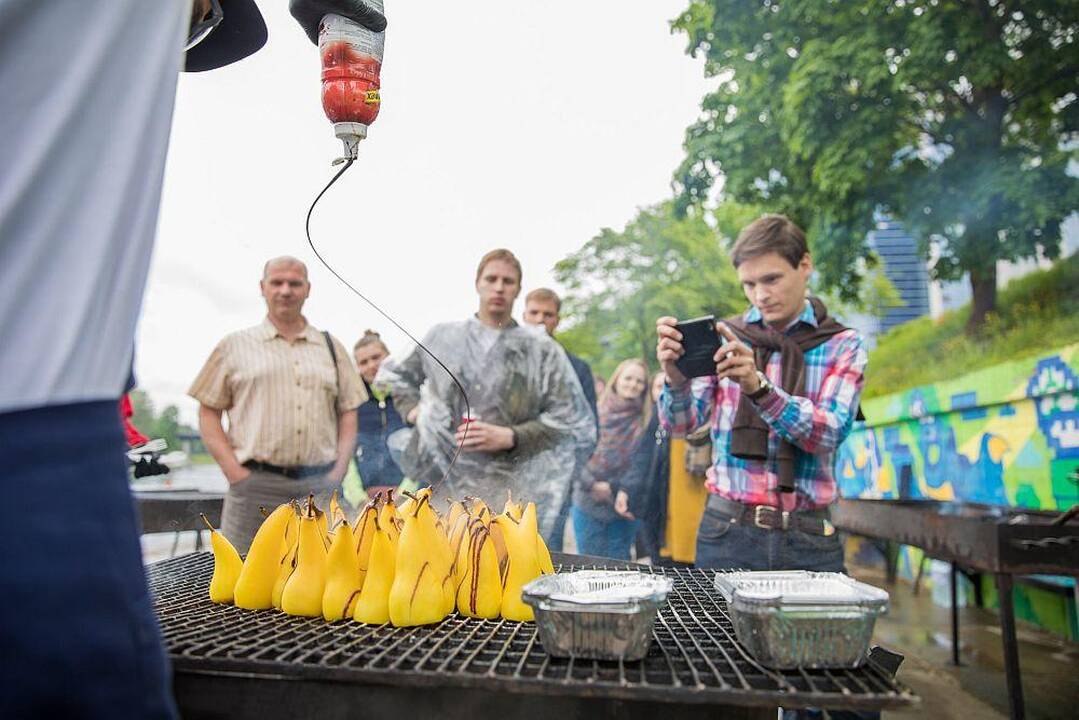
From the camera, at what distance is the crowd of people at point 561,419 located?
2.73 meters

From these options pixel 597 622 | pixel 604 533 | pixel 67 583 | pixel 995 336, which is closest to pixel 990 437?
pixel 995 336

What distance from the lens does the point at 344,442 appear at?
4.10 metres

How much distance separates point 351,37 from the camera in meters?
1.71

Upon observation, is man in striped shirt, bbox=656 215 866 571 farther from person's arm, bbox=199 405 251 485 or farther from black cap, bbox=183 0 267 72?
person's arm, bbox=199 405 251 485

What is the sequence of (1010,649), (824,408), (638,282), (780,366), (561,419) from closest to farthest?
1. (824,408)
2. (780,366)
3. (1010,649)
4. (561,419)
5. (638,282)

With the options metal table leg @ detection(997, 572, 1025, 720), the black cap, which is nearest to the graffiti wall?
metal table leg @ detection(997, 572, 1025, 720)

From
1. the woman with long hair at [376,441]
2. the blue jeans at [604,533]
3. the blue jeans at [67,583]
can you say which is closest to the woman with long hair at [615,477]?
the blue jeans at [604,533]

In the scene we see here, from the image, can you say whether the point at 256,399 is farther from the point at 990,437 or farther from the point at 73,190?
the point at 990,437

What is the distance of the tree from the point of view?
8.41 meters

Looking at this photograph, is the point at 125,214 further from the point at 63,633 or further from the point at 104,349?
the point at 63,633

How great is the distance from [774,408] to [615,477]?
3289mm

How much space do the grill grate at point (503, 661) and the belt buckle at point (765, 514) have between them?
3.22 feet

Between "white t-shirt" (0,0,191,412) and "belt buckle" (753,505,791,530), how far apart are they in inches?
91.4

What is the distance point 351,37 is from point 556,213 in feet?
13.7
